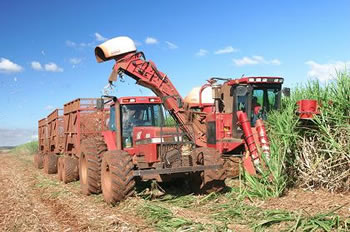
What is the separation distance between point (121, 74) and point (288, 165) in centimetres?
574

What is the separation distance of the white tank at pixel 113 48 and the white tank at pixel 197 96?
9.03 feet

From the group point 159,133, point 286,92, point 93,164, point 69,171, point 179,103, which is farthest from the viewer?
point 69,171

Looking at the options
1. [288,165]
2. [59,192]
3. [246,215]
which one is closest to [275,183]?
[288,165]

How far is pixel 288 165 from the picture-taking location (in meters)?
7.59

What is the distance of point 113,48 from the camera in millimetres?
10938

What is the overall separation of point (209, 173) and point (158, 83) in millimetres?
4710

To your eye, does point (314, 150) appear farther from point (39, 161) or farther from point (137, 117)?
point (39, 161)

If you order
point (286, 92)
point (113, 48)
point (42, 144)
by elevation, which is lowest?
point (42, 144)

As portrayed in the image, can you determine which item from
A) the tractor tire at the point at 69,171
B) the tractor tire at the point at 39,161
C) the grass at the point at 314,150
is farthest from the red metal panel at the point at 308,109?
the tractor tire at the point at 39,161

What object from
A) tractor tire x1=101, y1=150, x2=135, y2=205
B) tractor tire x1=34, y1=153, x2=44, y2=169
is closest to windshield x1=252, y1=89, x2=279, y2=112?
tractor tire x1=101, y1=150, x2=135, y2=205

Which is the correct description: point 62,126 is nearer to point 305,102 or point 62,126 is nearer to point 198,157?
point 198,157

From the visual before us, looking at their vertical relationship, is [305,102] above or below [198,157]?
above

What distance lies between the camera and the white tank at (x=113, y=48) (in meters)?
10.9

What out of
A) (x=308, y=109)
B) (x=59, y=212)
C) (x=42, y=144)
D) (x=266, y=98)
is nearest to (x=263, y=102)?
(x=266, y=98)
